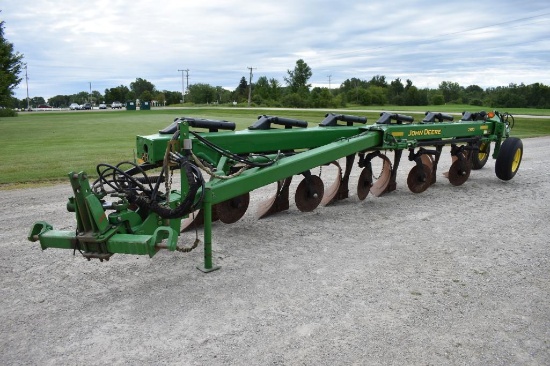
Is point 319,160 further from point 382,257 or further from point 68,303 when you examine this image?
point 68,303

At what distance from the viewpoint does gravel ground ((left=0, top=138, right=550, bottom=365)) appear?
2.88 meters

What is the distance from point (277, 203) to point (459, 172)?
339cm

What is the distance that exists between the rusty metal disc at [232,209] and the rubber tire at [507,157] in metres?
4.69

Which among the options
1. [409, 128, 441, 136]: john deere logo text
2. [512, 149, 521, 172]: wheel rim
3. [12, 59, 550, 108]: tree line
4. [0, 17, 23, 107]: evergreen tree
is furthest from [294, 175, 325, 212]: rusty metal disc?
[12, 59, 550, 108]: tree line

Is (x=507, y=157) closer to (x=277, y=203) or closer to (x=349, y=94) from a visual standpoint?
(x=277, y=203)

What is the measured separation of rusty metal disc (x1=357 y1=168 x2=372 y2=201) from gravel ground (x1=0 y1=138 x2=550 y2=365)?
2.90 ft

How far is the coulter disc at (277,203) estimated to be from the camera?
5.82 m

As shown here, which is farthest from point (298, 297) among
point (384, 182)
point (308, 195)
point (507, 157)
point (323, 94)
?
point (323, 94)

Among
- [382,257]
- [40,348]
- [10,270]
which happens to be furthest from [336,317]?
[10,270]

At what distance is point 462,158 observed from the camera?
7496 mm

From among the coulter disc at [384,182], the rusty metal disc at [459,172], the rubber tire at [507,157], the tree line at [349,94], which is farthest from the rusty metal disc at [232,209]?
the tree line at [349,94]

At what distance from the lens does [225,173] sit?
4676 mm

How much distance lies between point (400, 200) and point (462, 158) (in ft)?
5.32

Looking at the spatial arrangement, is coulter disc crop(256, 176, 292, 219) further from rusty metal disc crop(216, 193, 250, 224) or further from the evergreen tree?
the evergreen tree
